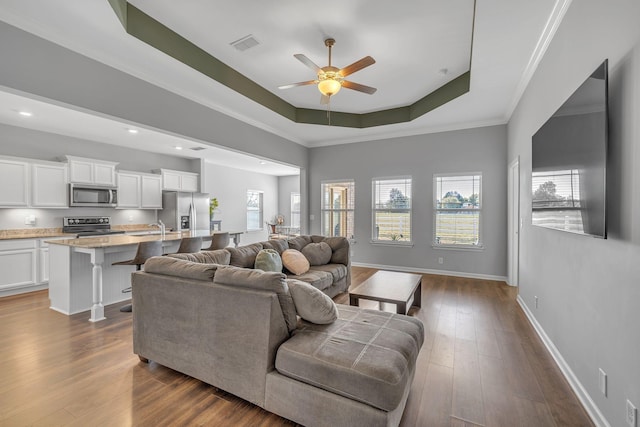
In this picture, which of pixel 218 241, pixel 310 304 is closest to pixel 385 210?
pixel 218 241

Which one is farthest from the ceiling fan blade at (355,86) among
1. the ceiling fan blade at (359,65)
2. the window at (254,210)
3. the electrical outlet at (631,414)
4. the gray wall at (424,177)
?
the window at (254,210)

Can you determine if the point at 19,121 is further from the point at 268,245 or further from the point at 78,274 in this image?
the point at 268,245

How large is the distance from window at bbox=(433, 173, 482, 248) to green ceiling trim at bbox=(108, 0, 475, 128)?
1.53 m

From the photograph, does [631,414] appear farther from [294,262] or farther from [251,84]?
[251,84]

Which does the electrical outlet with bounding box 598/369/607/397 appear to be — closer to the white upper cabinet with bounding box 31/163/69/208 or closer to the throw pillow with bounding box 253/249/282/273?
the throw pillow with bounding box 253/249/282/273

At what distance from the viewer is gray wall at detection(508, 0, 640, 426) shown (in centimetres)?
144

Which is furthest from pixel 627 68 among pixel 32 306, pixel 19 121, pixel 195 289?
pixel 19 121

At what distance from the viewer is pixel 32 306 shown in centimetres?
396

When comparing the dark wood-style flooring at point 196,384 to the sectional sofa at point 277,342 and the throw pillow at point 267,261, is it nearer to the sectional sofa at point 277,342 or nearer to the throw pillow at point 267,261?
the sectional sofa at point 277,342

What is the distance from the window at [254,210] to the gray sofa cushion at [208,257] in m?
6.43

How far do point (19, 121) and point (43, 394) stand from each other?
A: 15.8 ft

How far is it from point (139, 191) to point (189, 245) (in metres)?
3.32

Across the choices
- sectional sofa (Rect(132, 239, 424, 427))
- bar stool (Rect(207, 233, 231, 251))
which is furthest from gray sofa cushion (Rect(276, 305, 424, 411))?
bar stool (Rect(207, 233, 231, 251))

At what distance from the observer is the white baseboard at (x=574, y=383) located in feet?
5.76
